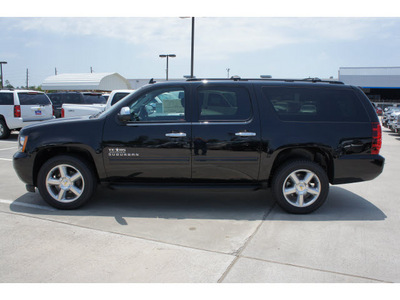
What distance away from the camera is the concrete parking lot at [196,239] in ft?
10.6

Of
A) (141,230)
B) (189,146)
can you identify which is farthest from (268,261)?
(189,146)

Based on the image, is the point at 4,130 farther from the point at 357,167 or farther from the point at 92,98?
the point at 357,167

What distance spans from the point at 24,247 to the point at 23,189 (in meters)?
2.55

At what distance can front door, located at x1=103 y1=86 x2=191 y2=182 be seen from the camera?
15.7ft

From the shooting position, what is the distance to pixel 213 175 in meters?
4.87

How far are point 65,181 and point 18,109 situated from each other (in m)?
9.24

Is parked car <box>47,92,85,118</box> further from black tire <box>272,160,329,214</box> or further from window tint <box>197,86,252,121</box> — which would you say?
black tire <box>272,160,329,214</box>

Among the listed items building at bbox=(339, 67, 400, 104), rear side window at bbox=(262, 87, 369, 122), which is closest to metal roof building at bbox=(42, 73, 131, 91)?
building at bbox=(339, 67, 400, 104)

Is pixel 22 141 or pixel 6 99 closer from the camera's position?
pixel 22 141

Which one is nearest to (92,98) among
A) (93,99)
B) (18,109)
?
(93,99)

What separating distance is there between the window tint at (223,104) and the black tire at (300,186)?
93 cm

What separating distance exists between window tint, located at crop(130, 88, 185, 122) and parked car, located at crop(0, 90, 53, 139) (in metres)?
9.54

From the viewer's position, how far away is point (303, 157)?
16.6 ft

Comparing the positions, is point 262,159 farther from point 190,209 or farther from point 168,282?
point 168,282
